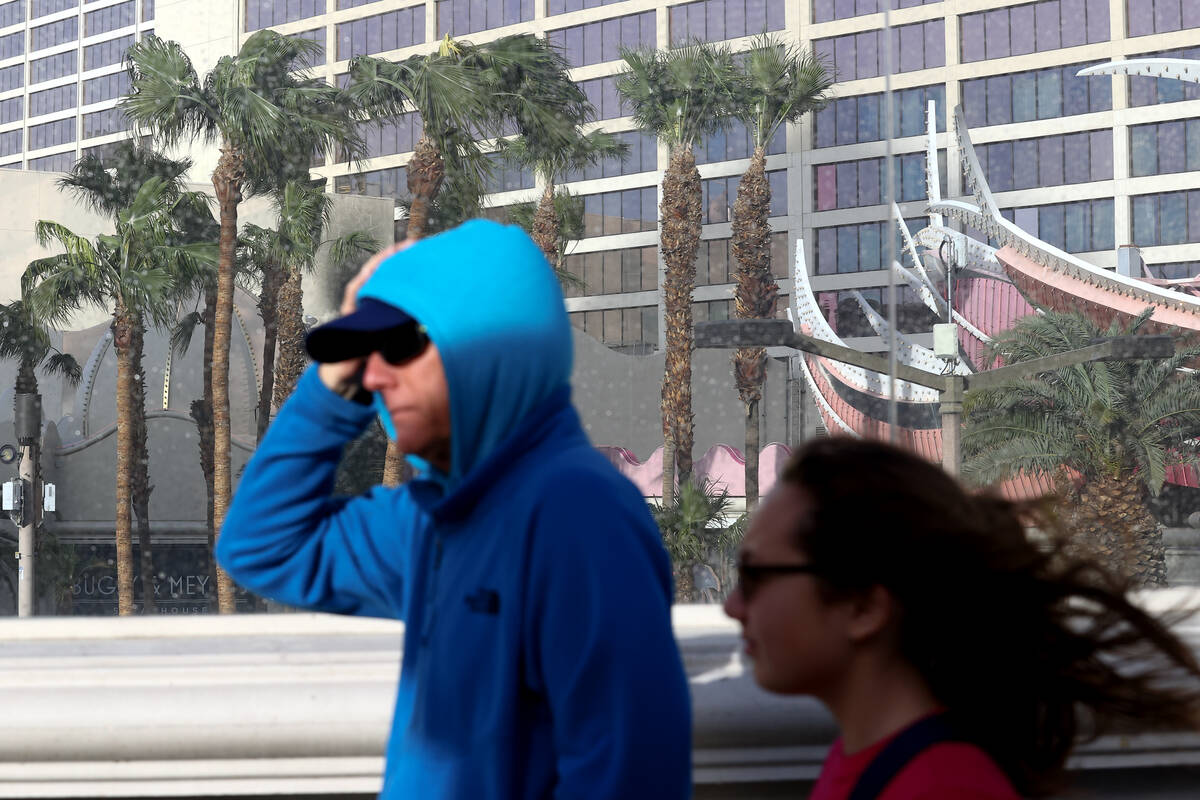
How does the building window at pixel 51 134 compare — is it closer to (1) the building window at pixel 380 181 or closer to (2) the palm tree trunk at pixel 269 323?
(2) the palm tree trunk at pixel 269 323

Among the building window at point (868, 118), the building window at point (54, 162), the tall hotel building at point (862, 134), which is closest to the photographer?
the building window at point (54, 162)

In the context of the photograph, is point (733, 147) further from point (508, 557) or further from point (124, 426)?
point (508, 557)

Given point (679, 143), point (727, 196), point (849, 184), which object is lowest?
point (679, 143)

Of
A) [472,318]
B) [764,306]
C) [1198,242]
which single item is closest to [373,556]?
[472,318]

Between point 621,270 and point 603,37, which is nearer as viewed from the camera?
point 603,37

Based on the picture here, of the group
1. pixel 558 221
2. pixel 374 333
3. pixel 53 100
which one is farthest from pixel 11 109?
pixel 374 333

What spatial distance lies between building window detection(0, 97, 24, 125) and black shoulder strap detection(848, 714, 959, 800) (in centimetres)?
2876

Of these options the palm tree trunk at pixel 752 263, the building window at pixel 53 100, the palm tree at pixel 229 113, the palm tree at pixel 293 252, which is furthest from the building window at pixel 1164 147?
the building window at pixel 53 100

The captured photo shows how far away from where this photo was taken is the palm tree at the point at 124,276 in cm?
2242

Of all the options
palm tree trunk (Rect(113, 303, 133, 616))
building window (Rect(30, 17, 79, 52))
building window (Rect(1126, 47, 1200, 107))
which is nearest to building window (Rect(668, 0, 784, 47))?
building window (Rect(1126, 47, 1200, 107))

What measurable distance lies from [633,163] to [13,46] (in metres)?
25.9

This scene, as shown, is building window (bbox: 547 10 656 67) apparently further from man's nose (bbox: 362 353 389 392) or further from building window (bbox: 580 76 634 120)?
man's nose (bbox: 362 353 389 392)

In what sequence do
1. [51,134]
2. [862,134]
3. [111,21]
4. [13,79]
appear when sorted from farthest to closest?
[862,134] < [51,134] < [111,21] < [13,79]

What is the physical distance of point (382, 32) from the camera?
42.8 meters
